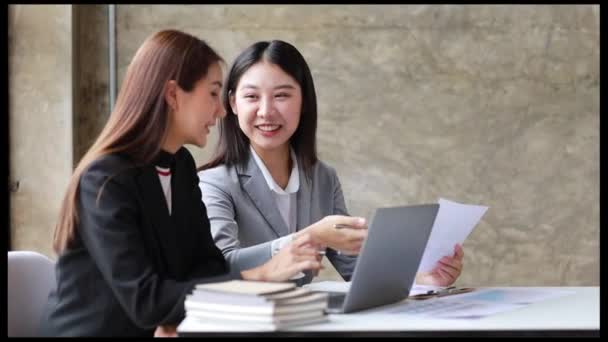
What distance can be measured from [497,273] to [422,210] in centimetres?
386

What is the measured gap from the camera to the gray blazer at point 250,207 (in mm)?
A: 3109

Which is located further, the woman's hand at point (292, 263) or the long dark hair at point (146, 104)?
the long dark hair at point (146, 104)

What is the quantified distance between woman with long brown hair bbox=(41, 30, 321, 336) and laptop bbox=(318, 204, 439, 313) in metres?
0.12

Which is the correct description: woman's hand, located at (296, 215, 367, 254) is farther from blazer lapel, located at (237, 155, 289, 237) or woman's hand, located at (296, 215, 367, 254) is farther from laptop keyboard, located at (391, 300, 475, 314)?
blazer lapel, located at (237, 155, 289, 237)

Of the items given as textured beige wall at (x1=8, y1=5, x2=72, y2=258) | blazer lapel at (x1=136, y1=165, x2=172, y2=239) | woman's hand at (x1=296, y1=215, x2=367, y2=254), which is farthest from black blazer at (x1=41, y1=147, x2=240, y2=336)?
textured beige wall at (x1=8, y1=5, x2=72, y2=258)

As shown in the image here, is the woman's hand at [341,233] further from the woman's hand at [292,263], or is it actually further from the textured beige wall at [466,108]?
the textured beige wall at [466,108]

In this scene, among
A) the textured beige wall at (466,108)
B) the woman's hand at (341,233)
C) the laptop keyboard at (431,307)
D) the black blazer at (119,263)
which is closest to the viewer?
the black blazer at (119,263)

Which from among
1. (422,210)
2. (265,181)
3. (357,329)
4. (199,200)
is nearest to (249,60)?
(265,181)

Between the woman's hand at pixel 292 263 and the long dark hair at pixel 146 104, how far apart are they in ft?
1.30

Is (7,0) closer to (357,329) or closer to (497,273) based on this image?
(497,273)

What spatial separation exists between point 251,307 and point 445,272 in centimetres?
100

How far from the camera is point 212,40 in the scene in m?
5.86

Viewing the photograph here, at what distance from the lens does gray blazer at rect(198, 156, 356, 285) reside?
311 centimetres

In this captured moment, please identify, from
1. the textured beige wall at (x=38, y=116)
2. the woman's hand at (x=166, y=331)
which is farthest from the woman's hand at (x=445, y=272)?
the textured beige wall at (x=38, y=116)
